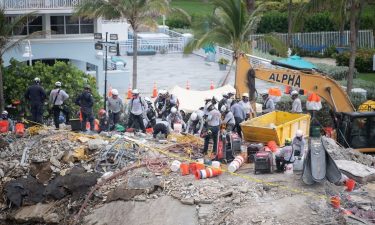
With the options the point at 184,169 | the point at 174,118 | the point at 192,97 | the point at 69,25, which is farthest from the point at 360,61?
the point at 184,169

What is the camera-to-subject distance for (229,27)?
1304 inches

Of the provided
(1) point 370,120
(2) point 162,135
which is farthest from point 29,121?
(1) point 370,120

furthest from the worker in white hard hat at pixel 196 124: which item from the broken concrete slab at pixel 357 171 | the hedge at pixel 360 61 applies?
the hedge at pixel 360 61

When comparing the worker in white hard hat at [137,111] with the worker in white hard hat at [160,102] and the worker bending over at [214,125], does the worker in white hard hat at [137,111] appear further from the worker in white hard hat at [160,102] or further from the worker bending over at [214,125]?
the worker bending over at [214,125]

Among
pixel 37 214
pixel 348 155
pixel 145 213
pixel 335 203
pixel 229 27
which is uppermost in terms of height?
pixel 229 27

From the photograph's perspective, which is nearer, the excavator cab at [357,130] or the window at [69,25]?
the excavator cab at [357,130]

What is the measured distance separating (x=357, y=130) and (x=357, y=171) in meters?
3.40

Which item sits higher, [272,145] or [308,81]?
[308,81]

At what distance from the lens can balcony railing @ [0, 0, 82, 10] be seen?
3353 centimetres

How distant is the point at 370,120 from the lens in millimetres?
22734

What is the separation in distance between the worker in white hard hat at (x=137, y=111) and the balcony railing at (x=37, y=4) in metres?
11.0

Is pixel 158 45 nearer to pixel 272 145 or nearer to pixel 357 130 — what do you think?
pixel 357 130

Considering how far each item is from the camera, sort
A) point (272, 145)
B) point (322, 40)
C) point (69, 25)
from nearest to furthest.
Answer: point (272, 145)
point (69, 25)
point (322, 40)

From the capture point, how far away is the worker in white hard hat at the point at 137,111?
23953 millimetres
